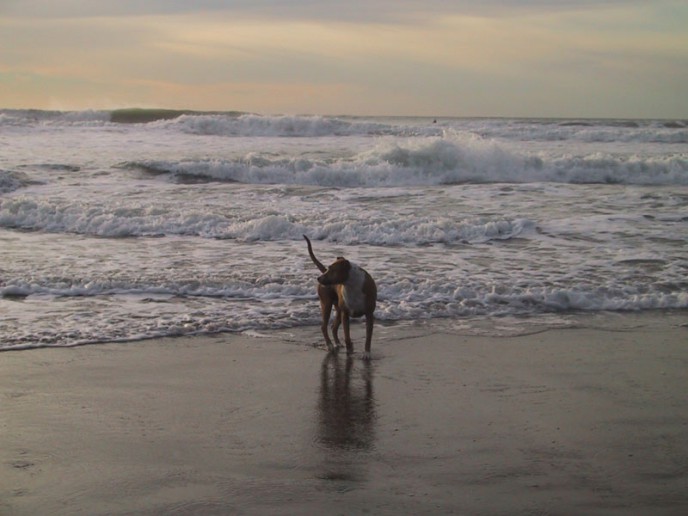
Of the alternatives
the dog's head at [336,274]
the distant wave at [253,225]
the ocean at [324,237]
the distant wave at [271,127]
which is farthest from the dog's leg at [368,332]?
the distant wave at [271,127]

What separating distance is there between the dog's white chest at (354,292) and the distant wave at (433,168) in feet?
47.2

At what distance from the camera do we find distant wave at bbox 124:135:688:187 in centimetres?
2208

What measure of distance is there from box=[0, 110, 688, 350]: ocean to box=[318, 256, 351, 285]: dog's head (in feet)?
4.22

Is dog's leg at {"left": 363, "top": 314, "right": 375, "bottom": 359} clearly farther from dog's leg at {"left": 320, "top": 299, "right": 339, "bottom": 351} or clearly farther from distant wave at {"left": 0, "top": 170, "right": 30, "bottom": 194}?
distant wave at {"left": 0, "top": 170, "right": 30, "bottom": 194}

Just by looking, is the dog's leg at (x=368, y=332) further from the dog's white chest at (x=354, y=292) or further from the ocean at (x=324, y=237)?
the ocean at (x=324, y=237)

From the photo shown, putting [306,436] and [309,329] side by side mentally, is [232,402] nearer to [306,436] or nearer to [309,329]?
[306,436]

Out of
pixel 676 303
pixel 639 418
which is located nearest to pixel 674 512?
pixel 639 418

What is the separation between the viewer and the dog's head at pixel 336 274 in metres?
7.18

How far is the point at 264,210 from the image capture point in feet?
52.4

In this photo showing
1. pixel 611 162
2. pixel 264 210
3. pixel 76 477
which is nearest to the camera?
pixel 76 477

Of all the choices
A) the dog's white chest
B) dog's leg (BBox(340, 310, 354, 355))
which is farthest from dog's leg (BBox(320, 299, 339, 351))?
the dog's white chest

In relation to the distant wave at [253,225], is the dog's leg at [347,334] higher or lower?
lower

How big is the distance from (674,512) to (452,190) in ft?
52.2

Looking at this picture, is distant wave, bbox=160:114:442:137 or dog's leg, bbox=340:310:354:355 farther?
distant wave, bbox=160:114:442:137
